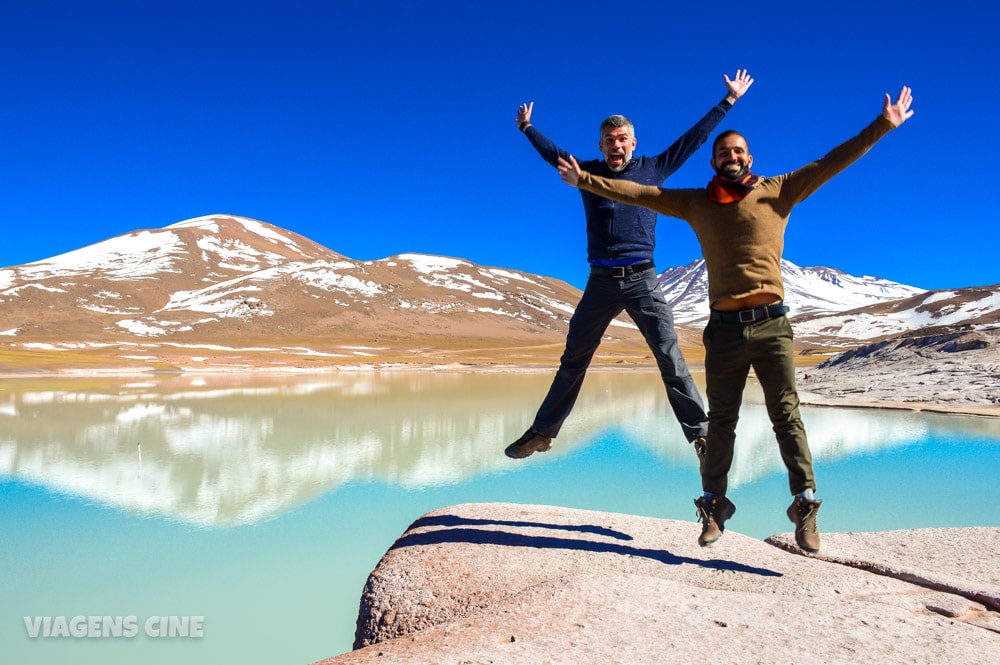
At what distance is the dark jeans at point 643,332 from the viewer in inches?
208

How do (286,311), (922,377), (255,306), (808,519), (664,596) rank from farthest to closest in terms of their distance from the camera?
(255,306) → (286,311) → (922,377) → (808,519) → (664,596)

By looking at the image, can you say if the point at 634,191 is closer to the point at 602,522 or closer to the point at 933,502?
the point at 602,522

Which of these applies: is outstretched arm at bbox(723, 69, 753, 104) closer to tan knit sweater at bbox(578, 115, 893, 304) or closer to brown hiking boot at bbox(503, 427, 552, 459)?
tan knit sweater at bbox(578, 115, 893, 304)

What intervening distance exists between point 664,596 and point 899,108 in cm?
317

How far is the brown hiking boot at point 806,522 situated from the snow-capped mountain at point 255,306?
9137 cm

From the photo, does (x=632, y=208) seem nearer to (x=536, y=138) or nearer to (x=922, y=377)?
(x=536, y=138)

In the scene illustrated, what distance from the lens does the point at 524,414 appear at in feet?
76.2

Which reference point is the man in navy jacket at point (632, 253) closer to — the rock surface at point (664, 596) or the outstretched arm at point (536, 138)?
the outstretched arm at point (536, 138)

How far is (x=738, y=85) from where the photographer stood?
5.35 meters

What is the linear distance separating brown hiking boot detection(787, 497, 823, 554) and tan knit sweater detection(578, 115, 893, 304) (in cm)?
145

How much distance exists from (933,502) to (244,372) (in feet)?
178

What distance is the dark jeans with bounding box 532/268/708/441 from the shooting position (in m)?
5.29

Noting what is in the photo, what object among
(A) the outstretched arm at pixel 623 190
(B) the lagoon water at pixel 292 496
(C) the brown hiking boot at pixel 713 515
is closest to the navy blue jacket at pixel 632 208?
(A) the outstretched arm at pixel 623 190

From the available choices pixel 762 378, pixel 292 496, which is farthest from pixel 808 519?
pixel 292 496
